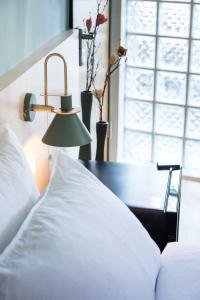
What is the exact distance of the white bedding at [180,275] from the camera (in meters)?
1.65

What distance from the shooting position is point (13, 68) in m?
2.33

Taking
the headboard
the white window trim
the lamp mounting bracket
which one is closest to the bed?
the headboard

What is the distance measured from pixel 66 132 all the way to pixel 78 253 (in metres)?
0.68

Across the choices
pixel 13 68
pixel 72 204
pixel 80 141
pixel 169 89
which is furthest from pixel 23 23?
pixel 169 89

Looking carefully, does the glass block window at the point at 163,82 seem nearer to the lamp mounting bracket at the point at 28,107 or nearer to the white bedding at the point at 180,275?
the lamp mounting bracket at the point at 28,107

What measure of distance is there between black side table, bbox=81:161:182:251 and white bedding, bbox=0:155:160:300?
52 centimetres

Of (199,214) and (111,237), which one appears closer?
(111,237)

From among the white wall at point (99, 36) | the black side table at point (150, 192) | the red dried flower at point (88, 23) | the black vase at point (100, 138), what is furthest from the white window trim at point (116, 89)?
the black side table at point (150, 192)

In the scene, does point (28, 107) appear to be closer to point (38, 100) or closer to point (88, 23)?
point (38, 100)

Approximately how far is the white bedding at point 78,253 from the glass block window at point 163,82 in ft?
6.39

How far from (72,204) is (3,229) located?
8.1 inches

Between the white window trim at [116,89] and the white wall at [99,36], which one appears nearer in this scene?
the white wall at [99,36]

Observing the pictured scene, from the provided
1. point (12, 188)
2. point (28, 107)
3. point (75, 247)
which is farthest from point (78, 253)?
point (28, 107)

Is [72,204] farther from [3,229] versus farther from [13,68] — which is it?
→ [13,68]
